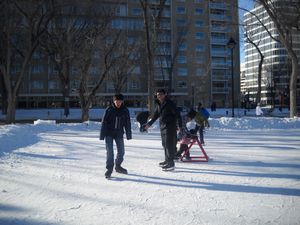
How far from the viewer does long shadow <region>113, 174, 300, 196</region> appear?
18.9 feet

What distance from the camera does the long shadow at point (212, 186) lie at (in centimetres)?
576

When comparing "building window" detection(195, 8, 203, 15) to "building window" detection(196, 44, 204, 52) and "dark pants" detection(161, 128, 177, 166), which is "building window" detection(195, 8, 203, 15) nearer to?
"building window" detection(196, 44, 204, 52)

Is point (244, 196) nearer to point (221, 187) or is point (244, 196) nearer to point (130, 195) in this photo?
point (221, 187)

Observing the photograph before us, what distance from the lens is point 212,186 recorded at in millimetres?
6219

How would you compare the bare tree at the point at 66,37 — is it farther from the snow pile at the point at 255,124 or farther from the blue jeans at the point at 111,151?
the blue jeans at the point at 111,151

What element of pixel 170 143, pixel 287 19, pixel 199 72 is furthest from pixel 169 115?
pixel 199 72

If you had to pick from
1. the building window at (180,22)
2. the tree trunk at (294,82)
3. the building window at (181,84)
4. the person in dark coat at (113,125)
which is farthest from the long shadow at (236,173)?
the building window at (180,22)

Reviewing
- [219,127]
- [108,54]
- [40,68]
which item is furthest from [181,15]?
[219,127]

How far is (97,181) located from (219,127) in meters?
13.2

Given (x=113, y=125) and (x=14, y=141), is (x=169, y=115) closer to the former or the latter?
(x=113, y=125)

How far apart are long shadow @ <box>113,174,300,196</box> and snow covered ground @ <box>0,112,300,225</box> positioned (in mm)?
16

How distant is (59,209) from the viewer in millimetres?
4949

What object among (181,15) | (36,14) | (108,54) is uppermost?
(181,15)

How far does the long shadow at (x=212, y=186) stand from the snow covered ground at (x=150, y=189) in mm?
16
